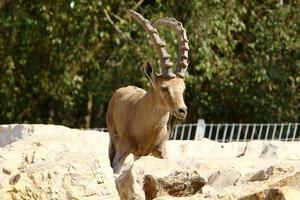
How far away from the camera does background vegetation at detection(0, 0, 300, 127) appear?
753 inches

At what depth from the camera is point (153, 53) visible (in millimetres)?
18500

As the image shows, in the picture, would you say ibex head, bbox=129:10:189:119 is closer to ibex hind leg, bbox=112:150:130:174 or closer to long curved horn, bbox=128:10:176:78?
long curved horn, bbox=128:10:176:78

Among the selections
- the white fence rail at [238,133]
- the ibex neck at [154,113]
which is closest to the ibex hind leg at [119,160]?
the ibex neck at [154,113]

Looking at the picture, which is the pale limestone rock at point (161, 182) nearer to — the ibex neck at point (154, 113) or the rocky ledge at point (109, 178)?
the rocky ledge at point (109, 178)

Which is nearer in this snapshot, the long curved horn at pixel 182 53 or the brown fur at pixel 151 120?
the brown fur at pixel 151 120

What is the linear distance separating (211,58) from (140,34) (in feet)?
4.97

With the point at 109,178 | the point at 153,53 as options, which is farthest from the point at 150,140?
the point at 153,53

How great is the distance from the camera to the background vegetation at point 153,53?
1912 centimetres

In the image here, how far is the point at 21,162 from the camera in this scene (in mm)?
7059

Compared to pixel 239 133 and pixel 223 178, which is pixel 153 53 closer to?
pixel 239 133

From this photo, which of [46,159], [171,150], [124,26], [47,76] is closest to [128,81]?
[124,26]

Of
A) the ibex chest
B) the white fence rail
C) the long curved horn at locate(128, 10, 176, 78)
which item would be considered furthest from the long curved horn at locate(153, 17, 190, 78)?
the white fence rail

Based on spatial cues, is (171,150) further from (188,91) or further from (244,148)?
(188,91)

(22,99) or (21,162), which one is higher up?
(21,162)
